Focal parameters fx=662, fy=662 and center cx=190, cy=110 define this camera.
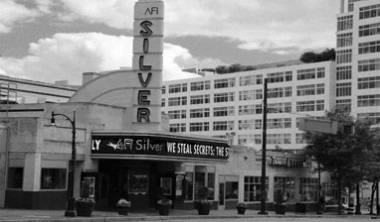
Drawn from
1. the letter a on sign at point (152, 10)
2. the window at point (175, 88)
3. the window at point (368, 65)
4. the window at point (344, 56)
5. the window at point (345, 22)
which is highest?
the window at point (345, 22)

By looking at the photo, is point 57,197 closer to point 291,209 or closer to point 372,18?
point 291,209

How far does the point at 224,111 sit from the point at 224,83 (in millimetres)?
6109

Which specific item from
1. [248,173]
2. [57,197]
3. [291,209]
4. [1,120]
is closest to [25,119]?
[1,120]

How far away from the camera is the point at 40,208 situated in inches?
1578

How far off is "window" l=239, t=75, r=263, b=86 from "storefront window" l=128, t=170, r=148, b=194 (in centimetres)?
9408

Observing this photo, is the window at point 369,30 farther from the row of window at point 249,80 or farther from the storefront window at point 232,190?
the storefront window at point 232,190

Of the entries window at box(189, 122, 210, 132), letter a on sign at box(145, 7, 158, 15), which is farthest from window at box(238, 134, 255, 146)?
letter a on sign at box(145, 7, 158, 15)

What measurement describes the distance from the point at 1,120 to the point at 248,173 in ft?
89.1

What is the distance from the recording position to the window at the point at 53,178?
134ft

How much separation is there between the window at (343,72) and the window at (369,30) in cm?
687

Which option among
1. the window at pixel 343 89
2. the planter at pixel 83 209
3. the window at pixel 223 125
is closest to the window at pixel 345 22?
the window at pixel 343 89

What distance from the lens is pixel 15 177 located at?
40.9 meters

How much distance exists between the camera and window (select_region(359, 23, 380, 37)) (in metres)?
123

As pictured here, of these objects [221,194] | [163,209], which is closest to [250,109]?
[221,194]
